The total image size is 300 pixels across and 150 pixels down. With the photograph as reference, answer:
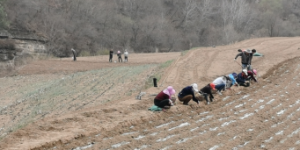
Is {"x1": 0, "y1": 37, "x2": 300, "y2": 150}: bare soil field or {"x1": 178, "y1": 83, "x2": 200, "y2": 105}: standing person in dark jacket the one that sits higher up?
{"x1": 178, "y1": 83, "x2": 200, "y2": 105}: standing person in dark jacket

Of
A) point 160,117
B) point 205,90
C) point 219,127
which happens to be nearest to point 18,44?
point 205,90

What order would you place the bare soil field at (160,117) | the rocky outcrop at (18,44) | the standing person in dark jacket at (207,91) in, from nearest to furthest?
1. the bare soil field at (160,117)
2. the standing person in dark jacket at (207,91)
3. the rocky outcrop at (18,44)

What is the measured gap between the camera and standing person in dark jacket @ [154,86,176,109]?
11.5m

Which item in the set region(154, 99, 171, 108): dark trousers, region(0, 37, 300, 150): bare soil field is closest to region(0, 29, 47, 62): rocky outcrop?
region(0, 37, 300, 150): bare soil field

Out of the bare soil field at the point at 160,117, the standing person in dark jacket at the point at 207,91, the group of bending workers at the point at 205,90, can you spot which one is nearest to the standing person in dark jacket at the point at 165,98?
the group of bending workers at the point at 205,90

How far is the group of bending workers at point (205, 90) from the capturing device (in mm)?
11617

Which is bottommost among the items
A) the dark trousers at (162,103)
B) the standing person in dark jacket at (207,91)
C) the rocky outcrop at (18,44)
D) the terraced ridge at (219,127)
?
the terraced ridge at (219,127)

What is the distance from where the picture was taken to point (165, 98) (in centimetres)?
1162

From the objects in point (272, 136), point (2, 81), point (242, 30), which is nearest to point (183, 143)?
point (272, 136)

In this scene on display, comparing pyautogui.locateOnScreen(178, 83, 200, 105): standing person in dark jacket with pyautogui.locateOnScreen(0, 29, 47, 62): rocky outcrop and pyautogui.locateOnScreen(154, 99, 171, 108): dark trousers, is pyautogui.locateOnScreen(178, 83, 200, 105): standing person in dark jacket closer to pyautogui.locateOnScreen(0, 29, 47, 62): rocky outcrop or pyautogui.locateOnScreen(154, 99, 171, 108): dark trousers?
pyautogui.locateOnScreen(154, 99, 171, 108): dark trousers

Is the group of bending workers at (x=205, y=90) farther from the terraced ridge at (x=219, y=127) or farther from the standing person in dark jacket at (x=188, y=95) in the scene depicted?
the terraced ridge at (x=219, y=127)

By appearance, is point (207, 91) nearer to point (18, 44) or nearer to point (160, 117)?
point (160, 117)

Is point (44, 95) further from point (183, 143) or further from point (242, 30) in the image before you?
point (242, 30)

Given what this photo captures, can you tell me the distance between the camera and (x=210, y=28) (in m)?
69.2
